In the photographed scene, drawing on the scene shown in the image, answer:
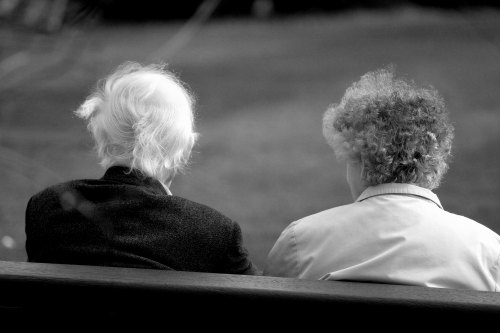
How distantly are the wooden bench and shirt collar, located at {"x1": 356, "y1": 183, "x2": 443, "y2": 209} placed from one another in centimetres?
44

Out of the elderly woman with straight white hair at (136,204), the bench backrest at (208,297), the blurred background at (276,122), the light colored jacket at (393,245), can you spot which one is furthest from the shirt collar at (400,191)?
the blurred background at (276,122)

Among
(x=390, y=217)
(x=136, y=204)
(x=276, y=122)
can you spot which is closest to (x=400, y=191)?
(x=390, y=217)

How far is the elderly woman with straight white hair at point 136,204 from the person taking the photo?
5.96 feet

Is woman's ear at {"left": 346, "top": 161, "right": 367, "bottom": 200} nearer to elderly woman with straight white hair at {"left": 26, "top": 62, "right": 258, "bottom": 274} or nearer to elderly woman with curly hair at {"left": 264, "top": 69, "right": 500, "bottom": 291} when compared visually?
elderly woman with curly hair at {"left": 264, "top": 69, "right": 500, "bottom": 291}

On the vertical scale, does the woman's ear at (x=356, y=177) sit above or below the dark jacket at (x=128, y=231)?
above

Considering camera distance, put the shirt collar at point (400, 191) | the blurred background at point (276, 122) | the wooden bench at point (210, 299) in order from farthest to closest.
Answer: the blurred background at point (276, 122) → the shirt collar at point (400, 191) → the wooden bench at point (210, 299)

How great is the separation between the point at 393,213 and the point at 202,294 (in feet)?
1.82

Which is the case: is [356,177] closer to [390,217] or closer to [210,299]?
[390,217]

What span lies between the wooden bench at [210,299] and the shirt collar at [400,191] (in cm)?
44

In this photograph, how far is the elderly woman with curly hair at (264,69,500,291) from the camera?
5.69 ft

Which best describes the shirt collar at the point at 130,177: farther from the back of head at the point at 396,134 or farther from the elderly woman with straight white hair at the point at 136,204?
the back of head at the point at 396,134

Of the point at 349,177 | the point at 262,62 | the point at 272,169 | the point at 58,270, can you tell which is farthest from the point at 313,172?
the point at 58,270

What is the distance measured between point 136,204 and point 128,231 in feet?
0.22

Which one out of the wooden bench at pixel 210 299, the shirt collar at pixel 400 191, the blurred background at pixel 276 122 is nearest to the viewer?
the wooden bench at pixel 210 299
